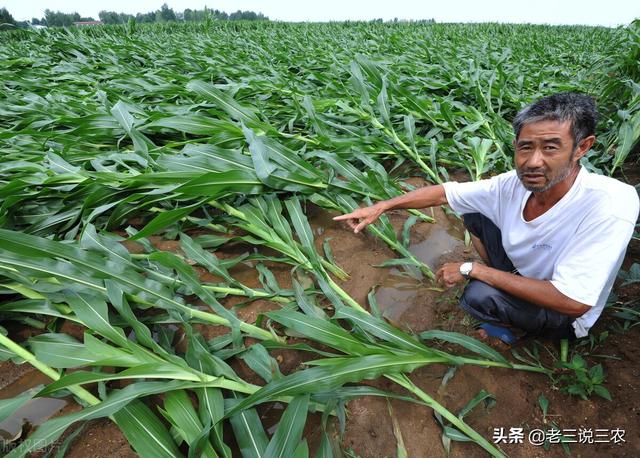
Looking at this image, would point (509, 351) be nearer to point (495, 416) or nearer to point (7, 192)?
point (495, 416)

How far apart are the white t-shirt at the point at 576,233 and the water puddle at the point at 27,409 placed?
1.70 metres

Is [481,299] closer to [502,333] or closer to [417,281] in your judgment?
[502,333]

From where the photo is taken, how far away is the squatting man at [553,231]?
1.11m

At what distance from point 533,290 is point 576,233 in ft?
0.77

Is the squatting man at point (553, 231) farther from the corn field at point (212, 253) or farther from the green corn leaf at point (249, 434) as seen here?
the green corn leaf at point (249, 434)

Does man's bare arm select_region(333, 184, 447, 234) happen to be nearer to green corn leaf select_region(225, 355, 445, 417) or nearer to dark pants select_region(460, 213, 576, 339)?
dark pants select_region(460, 213, 576, 339)

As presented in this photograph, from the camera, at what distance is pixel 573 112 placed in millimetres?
1146

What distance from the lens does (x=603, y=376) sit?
4.19 ft

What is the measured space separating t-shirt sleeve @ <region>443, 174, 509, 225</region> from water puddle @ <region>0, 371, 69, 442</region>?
5.59 feet

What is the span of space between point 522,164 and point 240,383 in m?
1.19

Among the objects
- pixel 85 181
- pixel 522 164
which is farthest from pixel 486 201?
pixel 85 181

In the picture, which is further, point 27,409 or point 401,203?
point 401,203

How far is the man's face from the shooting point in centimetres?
116

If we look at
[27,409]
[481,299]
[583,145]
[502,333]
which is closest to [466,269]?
[481,299]
